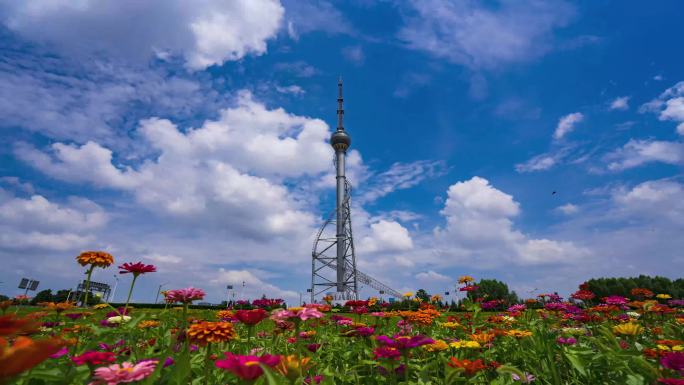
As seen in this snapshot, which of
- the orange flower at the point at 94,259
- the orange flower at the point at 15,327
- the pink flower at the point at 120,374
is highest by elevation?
the orange flower at the point at 94,259

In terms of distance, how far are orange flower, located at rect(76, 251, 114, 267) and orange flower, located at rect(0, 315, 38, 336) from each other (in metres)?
3.79

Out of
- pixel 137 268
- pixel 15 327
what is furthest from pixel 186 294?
pixel 15 327

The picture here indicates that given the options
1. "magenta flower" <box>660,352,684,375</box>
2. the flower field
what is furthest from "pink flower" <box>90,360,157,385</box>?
"magenta flower" <box>660,352,684,375</box>

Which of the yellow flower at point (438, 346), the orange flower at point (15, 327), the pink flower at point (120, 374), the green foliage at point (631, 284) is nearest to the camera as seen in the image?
the orange flower at point (15, 327)

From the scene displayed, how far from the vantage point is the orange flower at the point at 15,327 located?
3.28ft

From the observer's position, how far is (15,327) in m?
1.04

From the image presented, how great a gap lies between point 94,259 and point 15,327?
13.1 feet

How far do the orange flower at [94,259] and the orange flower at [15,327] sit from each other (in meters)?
3.79

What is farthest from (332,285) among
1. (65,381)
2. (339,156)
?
(65,381)

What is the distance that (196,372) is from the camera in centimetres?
347

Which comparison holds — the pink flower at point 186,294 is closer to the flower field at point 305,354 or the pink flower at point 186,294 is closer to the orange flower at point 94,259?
the flower field at point 305,354

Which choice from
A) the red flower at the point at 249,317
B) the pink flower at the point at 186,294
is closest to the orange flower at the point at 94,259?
the pink flower at the point at 186,294

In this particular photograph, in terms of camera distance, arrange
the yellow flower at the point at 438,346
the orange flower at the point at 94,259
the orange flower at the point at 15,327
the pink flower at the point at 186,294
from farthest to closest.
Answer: the orange flower at the point at 94,259
the yellow flower at the point at 438,346
the pink flower at the point at 186,294
the orange flower at the point at 15,327

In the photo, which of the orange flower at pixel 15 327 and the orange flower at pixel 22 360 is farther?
the orange flower at pixel 15 327
